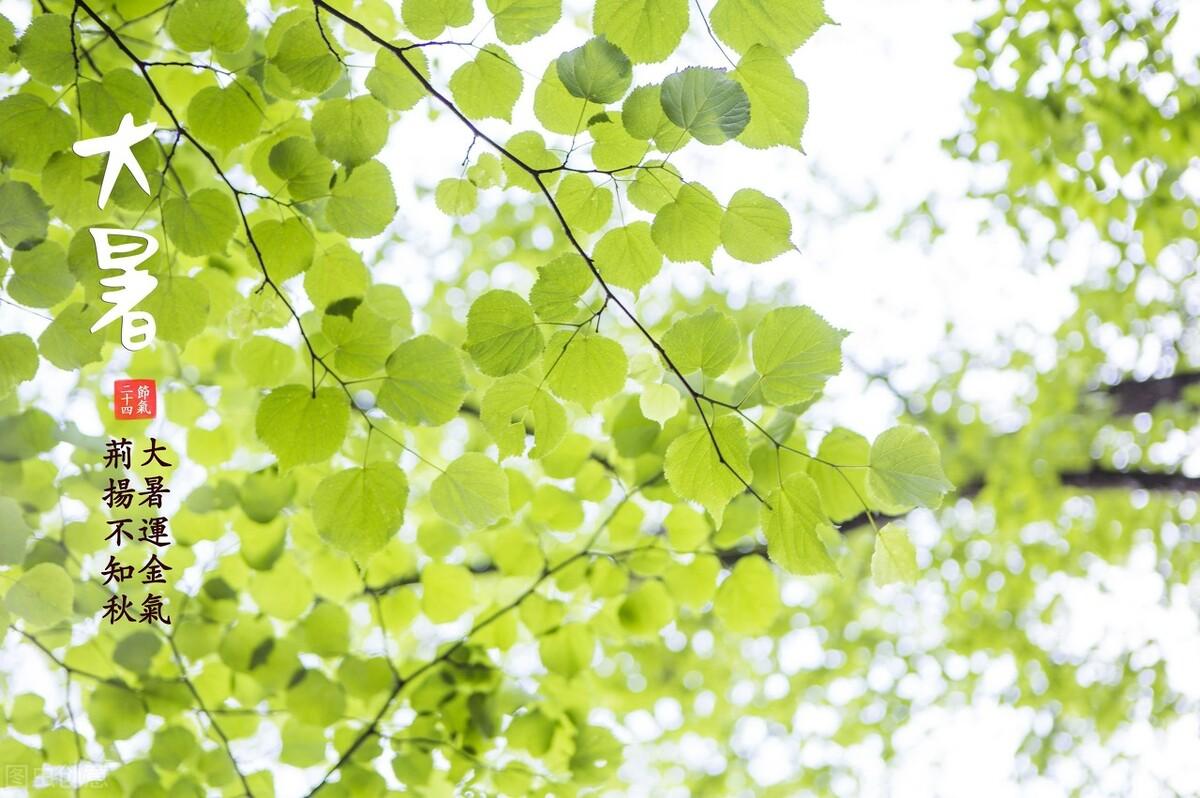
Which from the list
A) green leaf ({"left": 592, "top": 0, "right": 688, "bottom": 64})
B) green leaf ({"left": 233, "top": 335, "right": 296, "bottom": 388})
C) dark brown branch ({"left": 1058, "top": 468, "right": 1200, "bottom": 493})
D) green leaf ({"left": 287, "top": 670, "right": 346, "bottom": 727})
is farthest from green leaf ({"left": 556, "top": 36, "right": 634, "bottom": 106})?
dark brown branch ({"left": 1058, "top": 468, "right": 1200, "bottom": 493})

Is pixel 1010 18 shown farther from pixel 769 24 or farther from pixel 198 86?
pixel 198 86

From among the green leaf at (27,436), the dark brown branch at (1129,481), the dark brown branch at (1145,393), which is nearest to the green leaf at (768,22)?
the green leaf at (27,436)

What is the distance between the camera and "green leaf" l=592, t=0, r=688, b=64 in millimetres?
606

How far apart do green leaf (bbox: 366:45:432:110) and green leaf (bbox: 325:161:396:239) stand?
7cm

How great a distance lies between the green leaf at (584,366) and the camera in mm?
684

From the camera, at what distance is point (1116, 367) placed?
263cm

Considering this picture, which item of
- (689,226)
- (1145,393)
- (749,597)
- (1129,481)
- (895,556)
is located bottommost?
(895,556)

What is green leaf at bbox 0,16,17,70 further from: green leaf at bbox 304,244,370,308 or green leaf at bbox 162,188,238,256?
green leaf at bbox 304,244,370,308

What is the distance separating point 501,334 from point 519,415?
0.08m

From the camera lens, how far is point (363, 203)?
786 millimetres

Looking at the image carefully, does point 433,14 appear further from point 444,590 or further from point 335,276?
point 444,590

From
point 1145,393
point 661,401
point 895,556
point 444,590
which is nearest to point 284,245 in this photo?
point 661,401

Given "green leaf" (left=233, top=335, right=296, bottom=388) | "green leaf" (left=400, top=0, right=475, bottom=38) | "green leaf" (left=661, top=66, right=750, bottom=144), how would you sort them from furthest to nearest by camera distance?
"green leaf" (left=233, top=335, right=296, bottom=388) < "green leaf" (left=400, top=0, right=475, bottom=38) < "green leaf" (left=661, top=66, right=750, bottom=144)

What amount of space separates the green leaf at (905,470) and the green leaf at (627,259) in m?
0.24
